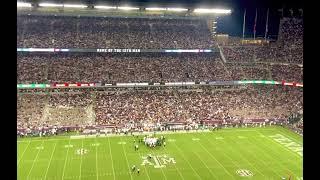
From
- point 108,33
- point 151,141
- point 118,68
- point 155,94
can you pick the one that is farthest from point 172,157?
point 108,33

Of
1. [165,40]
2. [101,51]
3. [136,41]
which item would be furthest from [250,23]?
[101,51]

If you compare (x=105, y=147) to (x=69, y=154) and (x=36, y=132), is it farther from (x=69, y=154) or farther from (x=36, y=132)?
(x=36, y=132)

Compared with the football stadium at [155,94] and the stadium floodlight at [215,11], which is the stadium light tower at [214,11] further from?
the football stadium at [155,94]

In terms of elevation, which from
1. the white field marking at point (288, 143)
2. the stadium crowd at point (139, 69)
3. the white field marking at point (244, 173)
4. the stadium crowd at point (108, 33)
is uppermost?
the stadium crowd at point (108, 33)

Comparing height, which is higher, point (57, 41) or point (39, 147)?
point (57, 41)

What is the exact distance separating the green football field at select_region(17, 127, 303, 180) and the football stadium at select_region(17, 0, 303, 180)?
9 cm

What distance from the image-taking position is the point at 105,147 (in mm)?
30953

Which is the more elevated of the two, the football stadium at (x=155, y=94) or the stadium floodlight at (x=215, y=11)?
the stadium floodlight at (x=215, y=11)

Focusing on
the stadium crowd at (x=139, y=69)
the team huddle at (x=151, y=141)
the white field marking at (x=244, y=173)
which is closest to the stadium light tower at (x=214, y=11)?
the stadium crowd at (x=139, y=69)

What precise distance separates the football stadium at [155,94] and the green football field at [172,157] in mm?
86

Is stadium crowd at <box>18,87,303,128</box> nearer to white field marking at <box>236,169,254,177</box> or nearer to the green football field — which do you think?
the green football field

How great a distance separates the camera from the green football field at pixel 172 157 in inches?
968

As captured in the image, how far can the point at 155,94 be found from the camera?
44438mm
